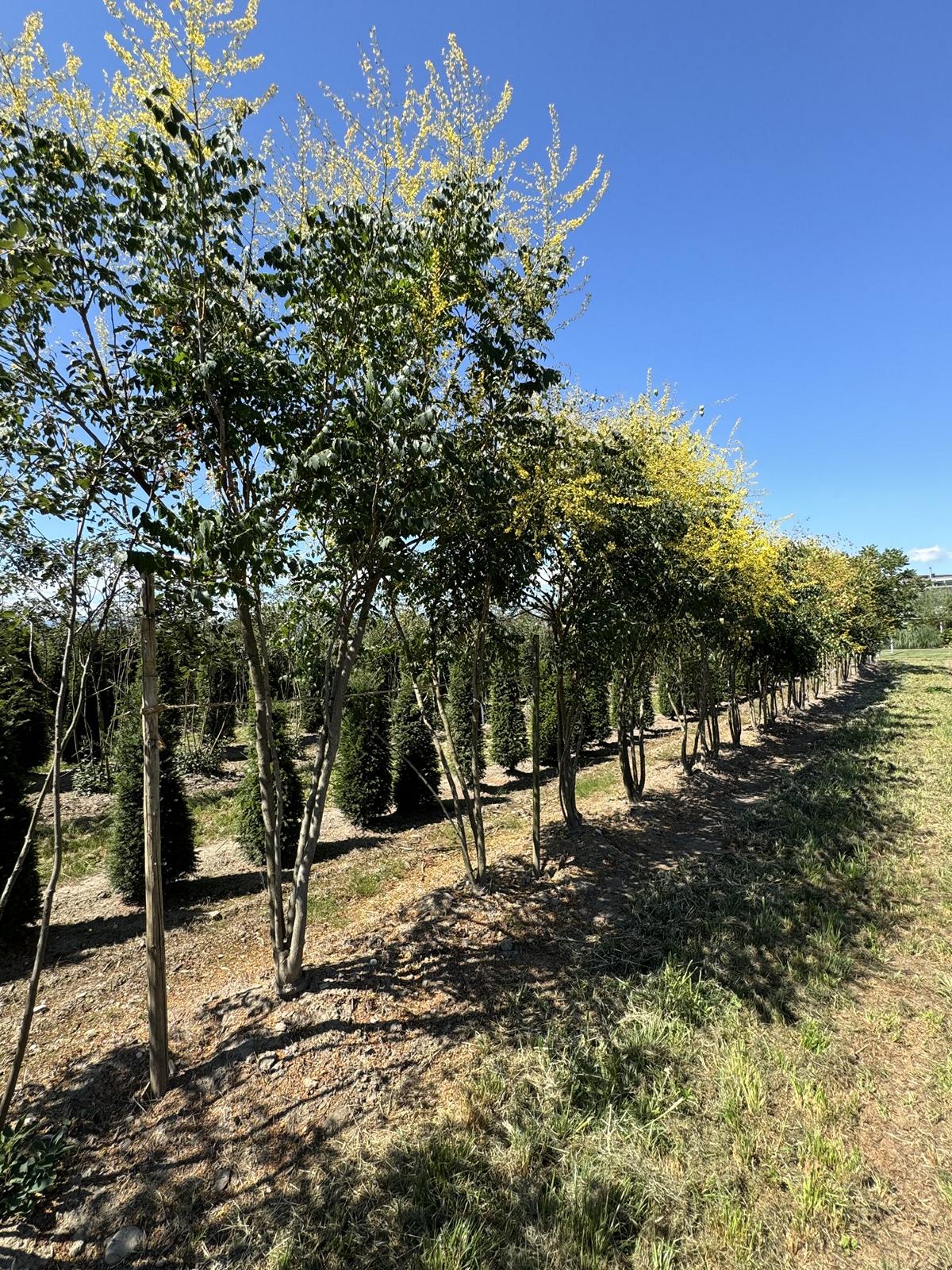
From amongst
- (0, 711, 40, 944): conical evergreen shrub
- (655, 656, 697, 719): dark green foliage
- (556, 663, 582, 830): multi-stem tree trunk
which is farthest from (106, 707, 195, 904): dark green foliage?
(655, 656, 697, 719): dark green foliage

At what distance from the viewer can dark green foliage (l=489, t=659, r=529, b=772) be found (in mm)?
15891

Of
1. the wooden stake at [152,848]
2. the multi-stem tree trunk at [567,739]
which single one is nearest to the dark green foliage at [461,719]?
the multi-stem tree trunk at [567,739]

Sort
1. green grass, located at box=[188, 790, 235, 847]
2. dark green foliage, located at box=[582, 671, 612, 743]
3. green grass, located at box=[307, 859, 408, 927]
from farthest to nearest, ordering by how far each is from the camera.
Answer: dark green foliage, located at box=[582, 671, 612, 743]
green grass, located at box=[188, 790, 235, 847]
green grass, located at box=[307, 859, 408, 927]

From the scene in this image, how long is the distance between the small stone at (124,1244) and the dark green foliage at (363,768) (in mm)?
8526

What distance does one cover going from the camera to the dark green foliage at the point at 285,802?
30.2 feet

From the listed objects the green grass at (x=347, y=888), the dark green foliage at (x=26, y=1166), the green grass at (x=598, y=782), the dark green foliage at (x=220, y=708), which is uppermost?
the dark green foliage at (x=220, y=708)

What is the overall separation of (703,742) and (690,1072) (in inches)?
456

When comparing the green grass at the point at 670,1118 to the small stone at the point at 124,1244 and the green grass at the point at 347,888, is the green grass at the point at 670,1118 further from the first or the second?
the green grass at the point at 347,888

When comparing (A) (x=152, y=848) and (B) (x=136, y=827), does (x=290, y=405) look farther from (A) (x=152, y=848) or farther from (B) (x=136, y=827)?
(B) (x=136, y=827)

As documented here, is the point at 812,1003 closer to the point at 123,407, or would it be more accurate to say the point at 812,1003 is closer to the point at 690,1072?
the point at 690,1072

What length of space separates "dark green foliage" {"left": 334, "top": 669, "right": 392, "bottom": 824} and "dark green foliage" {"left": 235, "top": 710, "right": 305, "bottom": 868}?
1.02 meters

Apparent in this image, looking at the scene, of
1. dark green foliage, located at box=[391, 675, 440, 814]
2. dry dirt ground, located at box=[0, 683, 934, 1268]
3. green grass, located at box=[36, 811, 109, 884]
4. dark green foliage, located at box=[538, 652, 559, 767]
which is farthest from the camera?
dark green foliage, located at box=[391, 675, 440, 814]

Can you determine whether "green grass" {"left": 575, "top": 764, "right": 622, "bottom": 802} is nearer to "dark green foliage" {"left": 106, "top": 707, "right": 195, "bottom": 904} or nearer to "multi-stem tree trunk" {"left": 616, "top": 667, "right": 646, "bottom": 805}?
"multi-stem tree trunk" {"left": 616, "top": 667, "right": 646, "bottom": 805}

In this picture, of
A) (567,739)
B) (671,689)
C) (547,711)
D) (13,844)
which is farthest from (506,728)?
(13,844)
